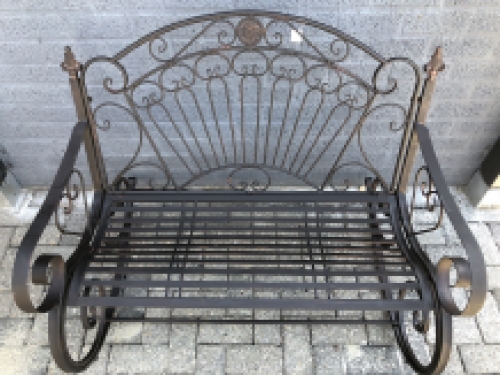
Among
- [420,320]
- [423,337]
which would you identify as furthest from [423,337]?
[420,320]

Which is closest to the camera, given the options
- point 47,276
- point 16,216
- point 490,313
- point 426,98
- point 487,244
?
point 47,276

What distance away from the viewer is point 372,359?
1975 millimetres

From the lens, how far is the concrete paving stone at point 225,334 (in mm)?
2023

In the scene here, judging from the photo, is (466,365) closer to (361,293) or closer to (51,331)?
(361,293)

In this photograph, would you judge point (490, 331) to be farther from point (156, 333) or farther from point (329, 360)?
point (156, 333)

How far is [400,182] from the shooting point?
1938 millimetres

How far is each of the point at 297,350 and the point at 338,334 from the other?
0.66 ft

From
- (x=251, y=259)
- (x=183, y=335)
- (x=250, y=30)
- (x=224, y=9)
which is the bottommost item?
(x=183, y=335)

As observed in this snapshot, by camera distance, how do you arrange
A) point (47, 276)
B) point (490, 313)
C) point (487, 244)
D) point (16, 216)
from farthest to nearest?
point (16, 216) < point (487, 244) < point (490, 313) < point (47, 276)

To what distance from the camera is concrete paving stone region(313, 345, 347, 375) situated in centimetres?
195

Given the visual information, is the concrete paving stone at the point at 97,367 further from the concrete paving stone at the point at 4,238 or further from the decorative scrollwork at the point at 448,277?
the decorative scrollwork at the point at 448,277

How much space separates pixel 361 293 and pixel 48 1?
1843mm

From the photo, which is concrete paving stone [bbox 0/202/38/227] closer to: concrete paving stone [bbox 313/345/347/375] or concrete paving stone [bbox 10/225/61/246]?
concrete paving stone [bbox 10/225/61/246]

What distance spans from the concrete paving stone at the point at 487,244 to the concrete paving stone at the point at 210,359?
1.39m
